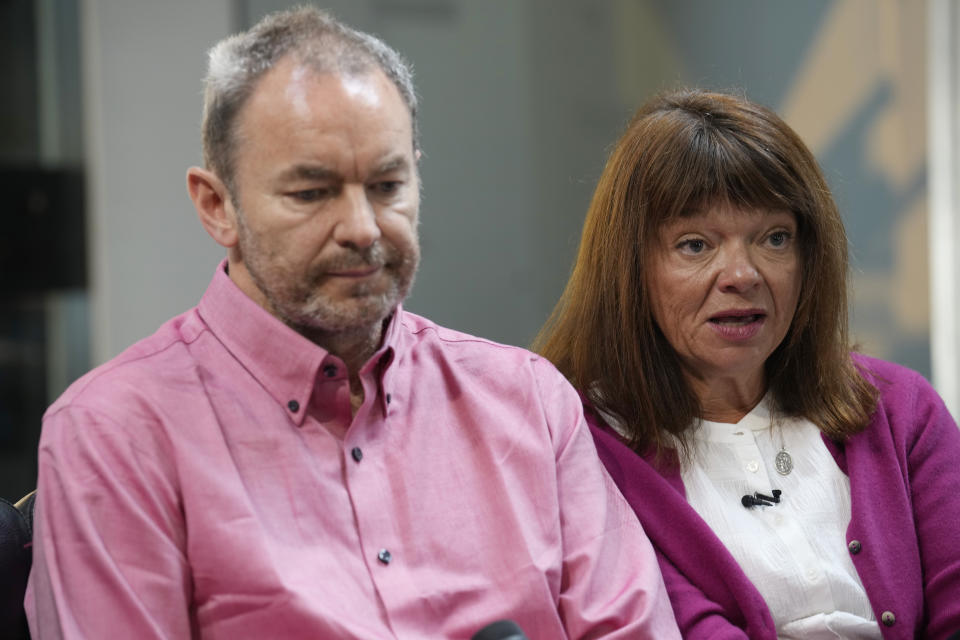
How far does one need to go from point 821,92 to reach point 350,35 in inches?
102

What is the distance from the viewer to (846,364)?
1.97 meters

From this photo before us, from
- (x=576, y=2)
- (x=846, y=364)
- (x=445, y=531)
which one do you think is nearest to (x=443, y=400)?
(x=445, y=531)

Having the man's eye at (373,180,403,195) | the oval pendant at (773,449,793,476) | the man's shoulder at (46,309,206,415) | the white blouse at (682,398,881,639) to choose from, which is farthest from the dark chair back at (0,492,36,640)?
the oval pendant at (773,449,793,476)

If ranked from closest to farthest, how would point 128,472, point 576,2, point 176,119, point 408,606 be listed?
point 128,472
point 408,606
point 176,119
point 576,2

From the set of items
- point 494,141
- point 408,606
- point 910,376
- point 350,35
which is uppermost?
point 350,35

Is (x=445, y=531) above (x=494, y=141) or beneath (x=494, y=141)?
beneath

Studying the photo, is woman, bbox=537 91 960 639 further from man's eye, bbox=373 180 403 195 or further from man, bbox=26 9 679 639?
man's eye, bbox=373 180 403 195

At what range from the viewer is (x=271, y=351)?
152 centimetres

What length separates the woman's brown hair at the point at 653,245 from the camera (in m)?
1.80

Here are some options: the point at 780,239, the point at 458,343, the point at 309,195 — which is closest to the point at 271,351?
the point at 309,195

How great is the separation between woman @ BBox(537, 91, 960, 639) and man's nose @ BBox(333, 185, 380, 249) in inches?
20.8

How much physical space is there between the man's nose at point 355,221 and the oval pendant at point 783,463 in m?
0.81

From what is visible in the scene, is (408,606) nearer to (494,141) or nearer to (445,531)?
(445,531)

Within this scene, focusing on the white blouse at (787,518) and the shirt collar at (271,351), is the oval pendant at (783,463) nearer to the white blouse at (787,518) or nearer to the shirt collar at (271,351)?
the white blouse at (787,518)
